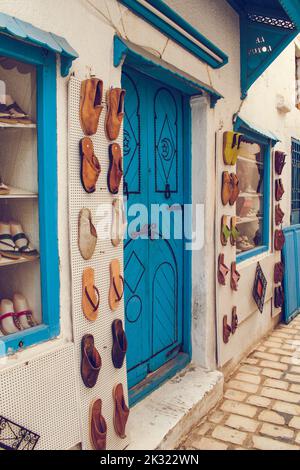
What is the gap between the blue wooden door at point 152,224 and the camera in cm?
292

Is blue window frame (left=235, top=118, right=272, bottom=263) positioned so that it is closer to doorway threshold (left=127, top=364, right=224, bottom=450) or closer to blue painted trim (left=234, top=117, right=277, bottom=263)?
blue painted trim (left=234, top=117, right=277, bottom=263)

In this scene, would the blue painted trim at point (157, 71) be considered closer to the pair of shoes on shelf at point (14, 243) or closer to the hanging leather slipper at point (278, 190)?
the pair of shoes on shelf at point (14, 243)

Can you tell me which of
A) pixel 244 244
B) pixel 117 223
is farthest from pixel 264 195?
pixel 117 223

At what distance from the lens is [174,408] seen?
2.89 meters

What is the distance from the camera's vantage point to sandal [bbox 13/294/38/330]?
198cm

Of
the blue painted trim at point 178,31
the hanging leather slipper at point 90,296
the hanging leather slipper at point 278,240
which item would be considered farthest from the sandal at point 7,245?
the hanging leather slipper at point 278,240

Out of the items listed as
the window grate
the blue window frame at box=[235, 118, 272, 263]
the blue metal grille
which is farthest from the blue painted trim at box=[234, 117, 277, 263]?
the blue metal grille

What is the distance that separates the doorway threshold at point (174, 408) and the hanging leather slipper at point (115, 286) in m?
0.82

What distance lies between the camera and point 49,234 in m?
1.96

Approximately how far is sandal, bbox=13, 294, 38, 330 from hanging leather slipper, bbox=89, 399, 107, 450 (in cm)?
56

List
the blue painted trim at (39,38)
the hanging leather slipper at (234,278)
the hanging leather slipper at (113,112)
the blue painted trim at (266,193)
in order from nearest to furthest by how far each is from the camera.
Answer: the blue painted trim at (39,38) → the hanging leather slipper at (113,112) → the hanging leather slipper at (234,278) → the blue painted trim at (266,193)

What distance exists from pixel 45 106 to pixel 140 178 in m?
1.17

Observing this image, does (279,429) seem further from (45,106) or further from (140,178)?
(45,106)
